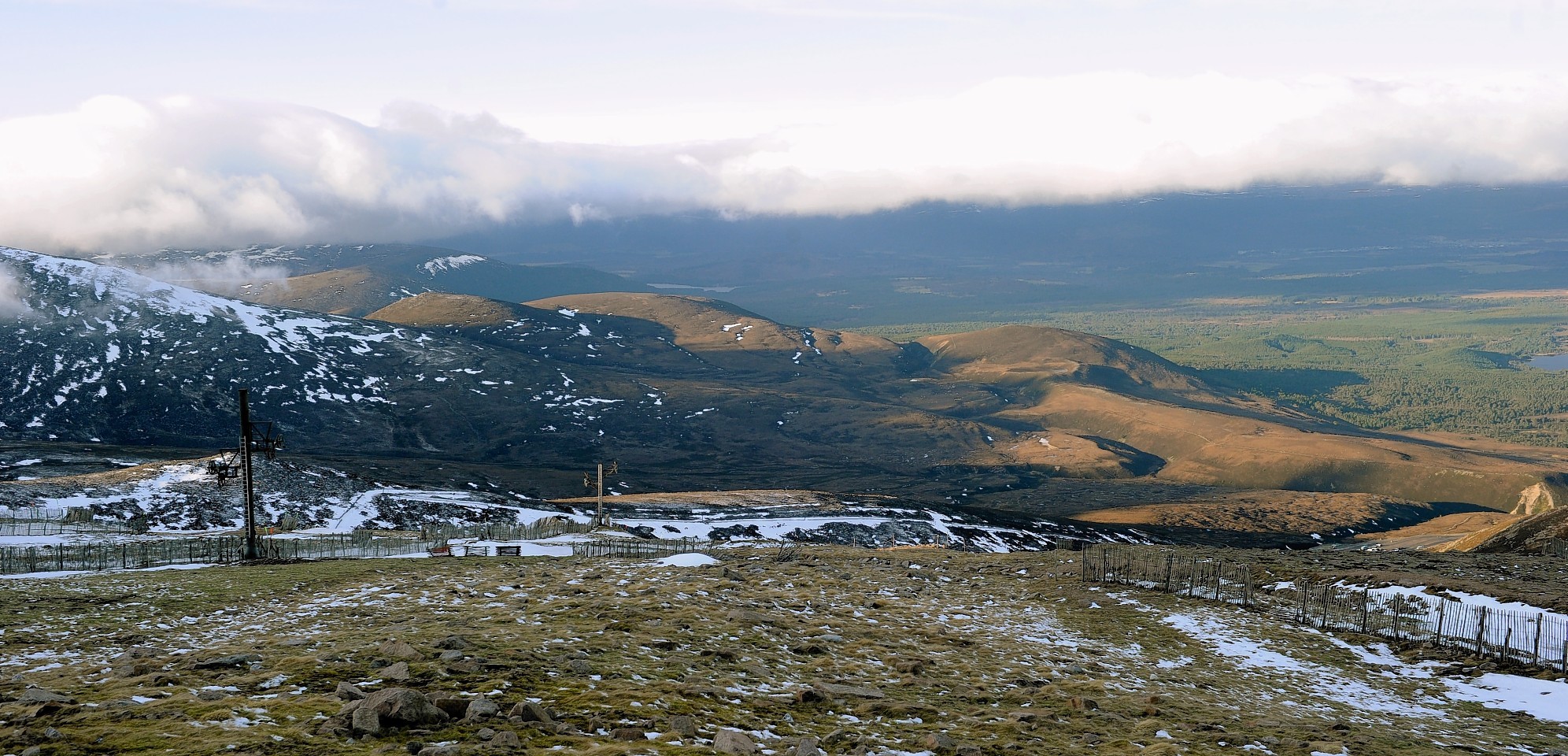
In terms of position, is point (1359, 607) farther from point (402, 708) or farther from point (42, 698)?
point (42, 698)

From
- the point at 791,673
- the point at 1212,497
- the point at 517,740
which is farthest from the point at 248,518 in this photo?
the point at 1212,497

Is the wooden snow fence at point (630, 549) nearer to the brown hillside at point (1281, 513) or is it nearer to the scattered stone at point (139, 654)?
the scattered stone at point (139, 654)

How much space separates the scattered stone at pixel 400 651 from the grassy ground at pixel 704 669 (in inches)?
8.8

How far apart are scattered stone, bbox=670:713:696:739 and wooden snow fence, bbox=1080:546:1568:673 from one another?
22.2m

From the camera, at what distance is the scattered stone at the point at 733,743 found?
606 inches

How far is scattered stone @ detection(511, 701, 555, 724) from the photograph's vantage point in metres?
15.9

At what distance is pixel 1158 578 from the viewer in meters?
38.2

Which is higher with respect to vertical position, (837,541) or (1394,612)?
(1394,612)

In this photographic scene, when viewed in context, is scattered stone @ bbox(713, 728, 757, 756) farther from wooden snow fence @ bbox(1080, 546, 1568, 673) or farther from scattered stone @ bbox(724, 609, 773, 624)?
wooden snow fence @ bbox(1080, 546, 1568, 673)

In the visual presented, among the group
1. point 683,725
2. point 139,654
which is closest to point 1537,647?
point 683,725

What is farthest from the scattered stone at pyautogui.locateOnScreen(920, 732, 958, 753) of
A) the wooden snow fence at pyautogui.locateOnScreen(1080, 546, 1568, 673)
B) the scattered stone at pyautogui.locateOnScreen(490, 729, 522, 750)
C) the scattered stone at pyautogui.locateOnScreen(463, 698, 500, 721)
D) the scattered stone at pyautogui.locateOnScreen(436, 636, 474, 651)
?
the wooden snow fence at pyautogui.locateOnScreen(1080, 546, 1568, 673)

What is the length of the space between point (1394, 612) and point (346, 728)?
95.4 ft

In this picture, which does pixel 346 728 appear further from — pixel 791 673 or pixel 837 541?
pixel 837 541

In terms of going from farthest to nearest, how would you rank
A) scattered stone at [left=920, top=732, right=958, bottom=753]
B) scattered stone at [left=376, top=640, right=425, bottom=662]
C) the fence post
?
1. the fence post
2. scattered stone at [left=376, top=640, right=425, bottom=662]
3. scattered stone at [left=920, top=732, right=958, bottom=753]
